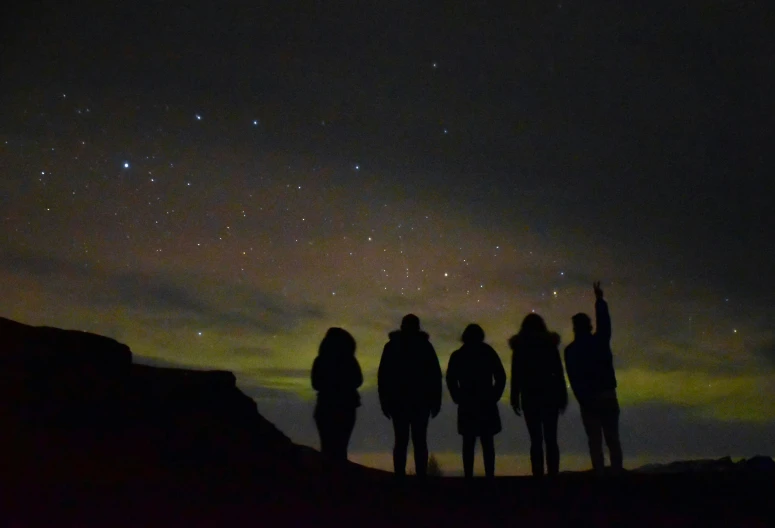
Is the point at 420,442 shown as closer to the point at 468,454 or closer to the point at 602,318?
the point at 468,454

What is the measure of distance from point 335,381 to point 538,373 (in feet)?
9.06

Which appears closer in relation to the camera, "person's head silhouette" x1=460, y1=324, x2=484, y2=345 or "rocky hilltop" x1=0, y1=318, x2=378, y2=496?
"rocky hilltop" x1=0, y1=318, x2=378, y2=496

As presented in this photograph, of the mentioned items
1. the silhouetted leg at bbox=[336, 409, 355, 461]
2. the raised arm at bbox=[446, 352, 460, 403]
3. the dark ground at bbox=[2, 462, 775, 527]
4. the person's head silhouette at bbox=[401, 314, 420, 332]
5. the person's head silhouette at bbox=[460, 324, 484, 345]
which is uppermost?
the person's head silhouette at bbox=[401, 314, 420, 332]

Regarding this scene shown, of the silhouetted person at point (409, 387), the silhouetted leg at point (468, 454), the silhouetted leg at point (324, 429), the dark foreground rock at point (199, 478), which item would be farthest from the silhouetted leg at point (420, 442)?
the silhouetted leg at point (324, 429)

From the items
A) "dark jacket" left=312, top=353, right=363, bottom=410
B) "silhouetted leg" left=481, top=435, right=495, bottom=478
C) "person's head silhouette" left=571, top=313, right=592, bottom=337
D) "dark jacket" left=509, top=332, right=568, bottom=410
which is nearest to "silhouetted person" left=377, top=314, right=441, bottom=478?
"silhouetted leg" left=481, top=435, right=495, bottom=478

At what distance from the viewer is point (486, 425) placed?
9.47 m

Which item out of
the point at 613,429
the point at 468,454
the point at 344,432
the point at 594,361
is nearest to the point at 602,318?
the point at 594,361

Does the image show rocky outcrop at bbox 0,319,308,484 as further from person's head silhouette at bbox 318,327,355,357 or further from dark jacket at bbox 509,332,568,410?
dark jacket at bbox 509,332,568,410

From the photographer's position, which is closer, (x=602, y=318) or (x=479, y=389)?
(x=479, y=389)

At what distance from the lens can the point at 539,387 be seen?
30.7 ft

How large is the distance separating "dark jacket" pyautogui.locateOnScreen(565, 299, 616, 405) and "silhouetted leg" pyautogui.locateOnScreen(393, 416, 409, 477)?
7.71 feet

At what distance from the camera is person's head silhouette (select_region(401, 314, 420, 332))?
954 cm

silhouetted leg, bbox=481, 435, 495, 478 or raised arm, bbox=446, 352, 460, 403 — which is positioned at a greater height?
raised arm, bbox=446, 352, 460, 403

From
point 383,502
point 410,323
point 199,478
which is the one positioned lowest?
point 383,502
